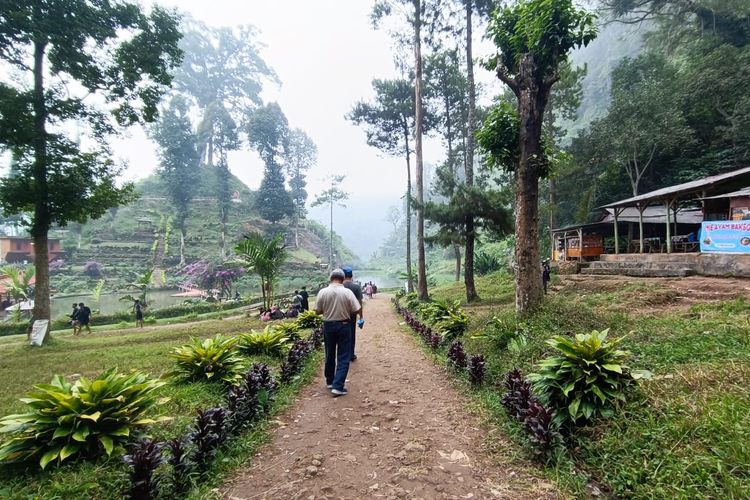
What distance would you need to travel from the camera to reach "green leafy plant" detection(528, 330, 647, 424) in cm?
298

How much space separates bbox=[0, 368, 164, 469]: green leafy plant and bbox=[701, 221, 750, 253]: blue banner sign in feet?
46.4

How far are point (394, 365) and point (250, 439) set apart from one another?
135 inches

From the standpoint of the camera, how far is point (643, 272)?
1180cm

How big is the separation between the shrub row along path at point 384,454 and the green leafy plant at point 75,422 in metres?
1.09

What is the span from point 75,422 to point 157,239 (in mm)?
48209

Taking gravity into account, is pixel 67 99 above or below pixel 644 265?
above

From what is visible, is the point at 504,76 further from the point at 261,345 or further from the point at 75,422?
the point at 75,422

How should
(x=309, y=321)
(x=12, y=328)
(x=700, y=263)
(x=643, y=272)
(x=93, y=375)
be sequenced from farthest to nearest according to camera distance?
(x=12, y=328), (x=643, y=272), (x=700, y=263), (x=309, y=321), (x=93, y=375)

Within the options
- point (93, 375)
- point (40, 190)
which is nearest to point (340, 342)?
point (93, 375)

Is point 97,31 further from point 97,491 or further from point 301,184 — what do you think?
point 301,184

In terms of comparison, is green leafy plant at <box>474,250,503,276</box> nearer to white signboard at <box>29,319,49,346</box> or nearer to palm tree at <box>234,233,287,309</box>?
palm tree at <box>234,233,287,309</box>

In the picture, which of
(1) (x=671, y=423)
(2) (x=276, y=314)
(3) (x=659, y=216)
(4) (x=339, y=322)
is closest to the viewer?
(1) (x=671, y=423)

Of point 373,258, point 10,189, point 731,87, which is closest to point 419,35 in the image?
point 10,189

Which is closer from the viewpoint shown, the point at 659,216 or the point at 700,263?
the point at 700,263
